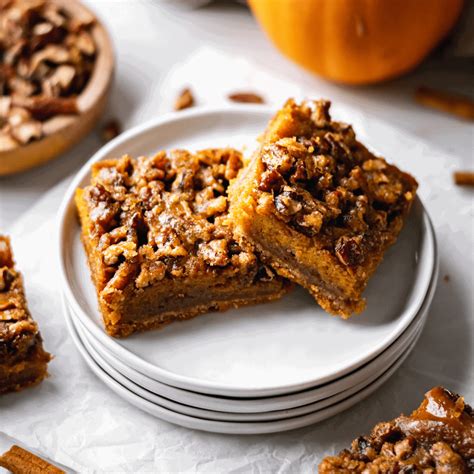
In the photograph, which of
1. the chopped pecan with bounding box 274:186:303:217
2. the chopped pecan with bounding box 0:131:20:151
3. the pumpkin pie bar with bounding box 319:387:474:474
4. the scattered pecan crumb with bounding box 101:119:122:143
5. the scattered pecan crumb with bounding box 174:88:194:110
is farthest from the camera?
the scattered pecan crumb with bounding box 174:88:194:110

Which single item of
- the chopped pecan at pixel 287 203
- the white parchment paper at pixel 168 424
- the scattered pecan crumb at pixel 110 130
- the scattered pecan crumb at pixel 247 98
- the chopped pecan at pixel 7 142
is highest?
the chopped pecan at pixel 287 203

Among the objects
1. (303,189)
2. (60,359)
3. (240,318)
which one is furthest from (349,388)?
(60,359)

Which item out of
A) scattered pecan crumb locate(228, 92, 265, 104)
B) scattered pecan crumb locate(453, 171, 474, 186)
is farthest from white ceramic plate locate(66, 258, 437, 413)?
scattered pecan crumb locate(228, 92, 265, 104)

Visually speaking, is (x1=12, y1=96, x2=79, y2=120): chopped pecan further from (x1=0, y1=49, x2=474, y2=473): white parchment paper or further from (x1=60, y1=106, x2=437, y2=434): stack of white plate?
(x1=60, y1=106, x2=437, y2=434): stack of white plate

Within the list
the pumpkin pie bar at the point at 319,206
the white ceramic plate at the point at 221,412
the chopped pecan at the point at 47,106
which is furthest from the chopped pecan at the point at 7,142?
the pumpkin pie bar at the point at 319,206

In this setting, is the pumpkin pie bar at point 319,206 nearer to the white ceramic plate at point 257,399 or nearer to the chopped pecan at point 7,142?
the white ceramic plate at point 257,399

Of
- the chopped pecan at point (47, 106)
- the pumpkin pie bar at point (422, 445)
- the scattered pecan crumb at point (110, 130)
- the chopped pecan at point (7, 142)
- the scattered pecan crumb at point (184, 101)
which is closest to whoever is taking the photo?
the pumpkin pie bar at point (422, 445)
